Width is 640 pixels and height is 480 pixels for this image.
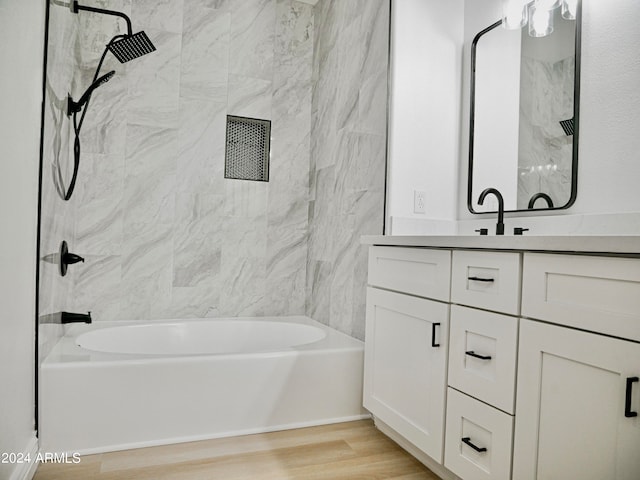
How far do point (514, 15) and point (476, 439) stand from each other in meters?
1.75

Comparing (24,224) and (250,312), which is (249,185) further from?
(24,224)

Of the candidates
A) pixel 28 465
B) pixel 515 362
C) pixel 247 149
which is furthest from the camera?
pixel 247 149

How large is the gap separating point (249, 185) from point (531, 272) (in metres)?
2.09

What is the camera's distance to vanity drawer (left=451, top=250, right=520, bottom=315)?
1.26 metres

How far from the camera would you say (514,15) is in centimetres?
200

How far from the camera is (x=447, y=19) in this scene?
2.33 meters

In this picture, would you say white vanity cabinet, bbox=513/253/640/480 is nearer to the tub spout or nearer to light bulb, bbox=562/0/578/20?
light bulb, bbox=562/0/578/20

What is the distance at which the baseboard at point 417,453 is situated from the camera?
5.26 ft

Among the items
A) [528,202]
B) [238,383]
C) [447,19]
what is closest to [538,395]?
[528,202]

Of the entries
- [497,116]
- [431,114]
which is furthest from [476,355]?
[431,114]

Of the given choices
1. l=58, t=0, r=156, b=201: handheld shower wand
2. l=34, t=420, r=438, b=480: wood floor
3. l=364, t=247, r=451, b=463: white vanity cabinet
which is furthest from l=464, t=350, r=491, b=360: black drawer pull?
l=58, t=0, r=156, b=201: handheld shower wand

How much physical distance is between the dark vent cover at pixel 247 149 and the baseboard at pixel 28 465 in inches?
70.5

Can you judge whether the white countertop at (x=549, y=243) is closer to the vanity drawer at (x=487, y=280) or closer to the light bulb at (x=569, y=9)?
the vanity drawer at (x=487, y=280)

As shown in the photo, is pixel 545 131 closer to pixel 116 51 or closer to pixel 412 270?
pixel 412 270
